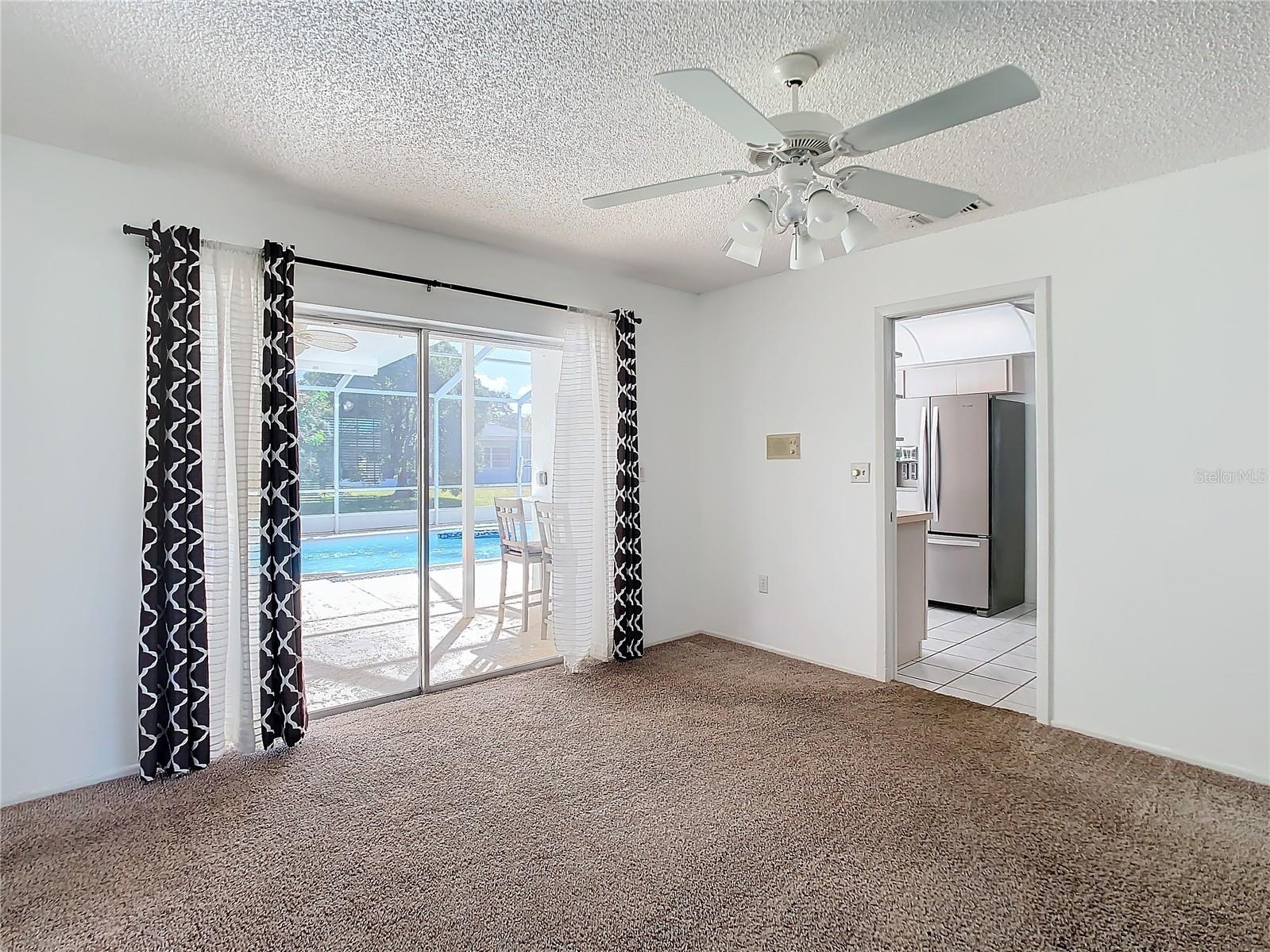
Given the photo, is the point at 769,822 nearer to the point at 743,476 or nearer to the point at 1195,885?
the point at 1195,885

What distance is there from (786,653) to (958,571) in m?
2.20

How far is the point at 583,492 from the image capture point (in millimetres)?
4238

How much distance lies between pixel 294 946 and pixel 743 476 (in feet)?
11.7

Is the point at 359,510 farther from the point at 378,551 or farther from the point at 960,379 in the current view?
the point at 960,379

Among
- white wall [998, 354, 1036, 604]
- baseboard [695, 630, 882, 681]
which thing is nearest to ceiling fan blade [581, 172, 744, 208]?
baseboard [695, 630, 882, 681]

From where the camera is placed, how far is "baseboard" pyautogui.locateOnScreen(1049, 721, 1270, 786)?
272cm

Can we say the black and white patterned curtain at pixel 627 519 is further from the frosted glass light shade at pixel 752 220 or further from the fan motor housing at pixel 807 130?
the fan motor housing at pixel 807 130

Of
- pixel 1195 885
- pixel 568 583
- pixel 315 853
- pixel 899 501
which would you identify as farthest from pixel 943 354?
pixel 315 853

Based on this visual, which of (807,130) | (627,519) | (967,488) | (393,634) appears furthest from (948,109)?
(967,488)

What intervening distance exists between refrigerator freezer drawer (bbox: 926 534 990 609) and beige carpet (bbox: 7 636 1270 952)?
2.51m

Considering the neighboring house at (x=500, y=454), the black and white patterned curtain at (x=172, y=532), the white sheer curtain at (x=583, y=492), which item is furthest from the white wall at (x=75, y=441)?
the white sheer curtain at (x=583, y=492)

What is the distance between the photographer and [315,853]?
2.25m

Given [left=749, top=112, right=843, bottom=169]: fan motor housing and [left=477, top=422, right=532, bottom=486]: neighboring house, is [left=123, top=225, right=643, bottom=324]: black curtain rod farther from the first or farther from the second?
[left=749, top=112, right=843, bottom=169]: fan motor housing

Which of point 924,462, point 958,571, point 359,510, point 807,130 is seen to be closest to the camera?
point 807,130
